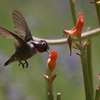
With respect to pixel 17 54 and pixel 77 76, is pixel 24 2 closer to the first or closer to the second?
pixel 77 76

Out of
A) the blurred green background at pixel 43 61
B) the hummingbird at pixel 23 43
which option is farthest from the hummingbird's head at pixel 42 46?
the blurred green background at pixel 43 61

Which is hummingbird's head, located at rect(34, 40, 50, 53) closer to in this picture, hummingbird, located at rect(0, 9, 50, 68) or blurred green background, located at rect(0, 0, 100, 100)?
hummingbird, located at rect(0, 9, 50, 68)

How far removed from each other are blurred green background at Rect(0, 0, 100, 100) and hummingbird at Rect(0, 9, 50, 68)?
1.05 metres

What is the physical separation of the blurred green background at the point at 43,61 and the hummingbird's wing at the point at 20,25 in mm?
1038

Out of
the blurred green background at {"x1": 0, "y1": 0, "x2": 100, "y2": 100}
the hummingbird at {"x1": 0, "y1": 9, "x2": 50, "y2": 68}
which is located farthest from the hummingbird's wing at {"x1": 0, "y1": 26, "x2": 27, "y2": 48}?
the blurred green background at {"x1": 0, "y1": 0, "x2": 100, "y2": 100}

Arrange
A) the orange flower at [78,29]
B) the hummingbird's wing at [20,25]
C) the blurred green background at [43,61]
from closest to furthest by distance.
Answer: the orange flower at [78,29] < the hummingbird's wing at [20,25] < the blurred green background at [43,61]

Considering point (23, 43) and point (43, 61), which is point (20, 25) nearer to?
point (23, 43)

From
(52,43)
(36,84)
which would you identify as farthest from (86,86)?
(36,84)

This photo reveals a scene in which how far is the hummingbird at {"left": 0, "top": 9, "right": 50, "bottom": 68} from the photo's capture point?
1048mm

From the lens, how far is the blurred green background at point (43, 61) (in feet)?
8.79

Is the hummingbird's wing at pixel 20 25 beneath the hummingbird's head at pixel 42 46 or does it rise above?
above

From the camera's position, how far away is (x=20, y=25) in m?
1.10

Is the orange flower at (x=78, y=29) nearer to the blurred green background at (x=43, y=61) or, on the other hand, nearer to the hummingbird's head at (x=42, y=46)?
the hummingbird's head at (x=42, y=46)

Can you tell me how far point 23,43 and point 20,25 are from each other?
0.19ft
